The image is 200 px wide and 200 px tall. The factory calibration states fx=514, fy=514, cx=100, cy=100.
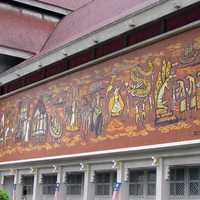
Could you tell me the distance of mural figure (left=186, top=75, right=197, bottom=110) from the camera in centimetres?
1105

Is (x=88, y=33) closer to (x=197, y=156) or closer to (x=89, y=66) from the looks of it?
(x=89, y=66)

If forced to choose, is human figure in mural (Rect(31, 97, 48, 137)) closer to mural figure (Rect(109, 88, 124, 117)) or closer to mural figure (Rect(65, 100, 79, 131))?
mural figure (Rect(65, 100, 79, 131))

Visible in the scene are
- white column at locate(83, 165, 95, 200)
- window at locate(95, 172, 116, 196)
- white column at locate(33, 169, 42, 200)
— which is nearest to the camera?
window at locate(95, 172, 116, 196)

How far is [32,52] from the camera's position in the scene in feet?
74.4

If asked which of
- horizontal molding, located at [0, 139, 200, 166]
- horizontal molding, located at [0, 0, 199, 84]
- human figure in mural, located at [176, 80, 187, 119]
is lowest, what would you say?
horizontal molding, located at [0, 139, 200, 166]

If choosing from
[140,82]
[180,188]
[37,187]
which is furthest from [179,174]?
[37,187]

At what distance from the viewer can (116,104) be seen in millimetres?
13633

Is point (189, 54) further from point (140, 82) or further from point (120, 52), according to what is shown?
point (120, 52)

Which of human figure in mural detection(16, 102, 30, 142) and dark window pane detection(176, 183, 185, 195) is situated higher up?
human figure in mural detection(16, 102, 30, 142)

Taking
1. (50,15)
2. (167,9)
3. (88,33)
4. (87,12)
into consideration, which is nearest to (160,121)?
(167,9)

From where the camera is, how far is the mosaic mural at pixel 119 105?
11367 mm

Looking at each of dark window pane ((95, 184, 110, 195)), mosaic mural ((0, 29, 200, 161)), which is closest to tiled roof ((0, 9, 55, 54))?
mosaic mural ((0, 29, 200, 161))

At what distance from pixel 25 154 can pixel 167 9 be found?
8558mm

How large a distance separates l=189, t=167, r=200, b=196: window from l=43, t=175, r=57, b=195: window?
6.35 m
